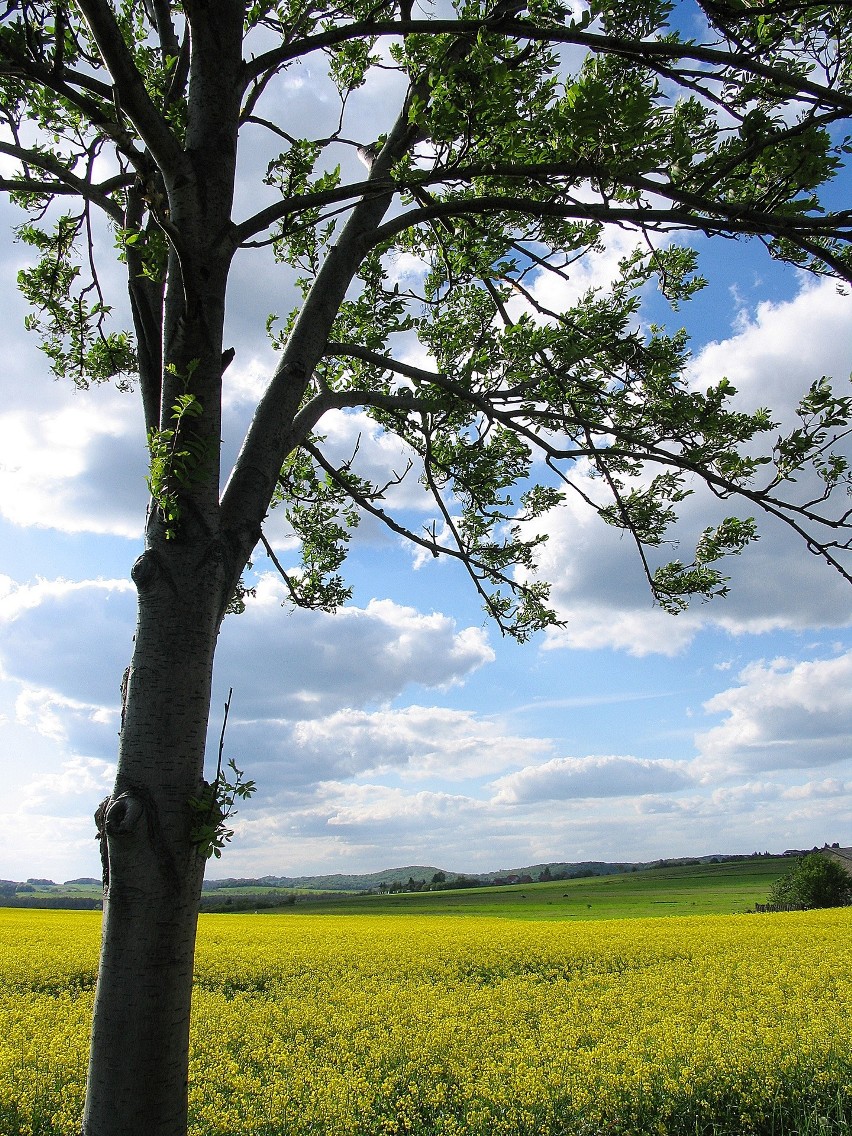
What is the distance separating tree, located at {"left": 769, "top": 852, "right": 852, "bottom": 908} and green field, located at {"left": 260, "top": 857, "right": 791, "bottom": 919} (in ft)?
7.97

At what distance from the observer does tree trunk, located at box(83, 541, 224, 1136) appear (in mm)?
2936

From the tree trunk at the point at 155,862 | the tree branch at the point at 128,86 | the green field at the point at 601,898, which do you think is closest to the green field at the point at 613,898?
the green field at the point at 601,898

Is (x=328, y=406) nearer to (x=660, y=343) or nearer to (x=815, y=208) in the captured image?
(x=660, y=343)

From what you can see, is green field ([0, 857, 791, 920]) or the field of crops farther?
green field ([0, 857, 791, 920])

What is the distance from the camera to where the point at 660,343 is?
5.62 meters

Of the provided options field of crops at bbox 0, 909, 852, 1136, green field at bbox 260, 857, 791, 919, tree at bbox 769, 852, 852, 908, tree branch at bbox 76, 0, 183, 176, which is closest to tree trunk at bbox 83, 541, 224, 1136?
tree branch at bbox 76, 0, 183, 176

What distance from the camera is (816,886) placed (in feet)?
140

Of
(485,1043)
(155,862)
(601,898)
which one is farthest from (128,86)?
(601,898)

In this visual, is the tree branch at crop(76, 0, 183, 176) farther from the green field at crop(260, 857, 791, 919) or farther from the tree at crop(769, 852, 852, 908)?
the tree at crop(769, 852, 852, 908)

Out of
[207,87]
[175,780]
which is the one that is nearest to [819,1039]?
[175,780]

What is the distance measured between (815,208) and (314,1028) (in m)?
9.80

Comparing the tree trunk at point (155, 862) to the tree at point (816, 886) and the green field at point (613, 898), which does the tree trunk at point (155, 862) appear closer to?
the green field at point (613, 898)

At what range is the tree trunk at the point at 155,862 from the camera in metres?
2.94

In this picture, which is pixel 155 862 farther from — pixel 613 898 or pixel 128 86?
pixel 613 898
